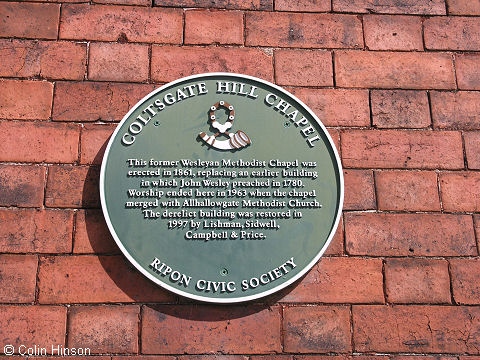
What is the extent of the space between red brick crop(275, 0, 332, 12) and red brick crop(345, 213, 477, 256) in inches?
61.4

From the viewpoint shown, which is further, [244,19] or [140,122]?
[244,19]

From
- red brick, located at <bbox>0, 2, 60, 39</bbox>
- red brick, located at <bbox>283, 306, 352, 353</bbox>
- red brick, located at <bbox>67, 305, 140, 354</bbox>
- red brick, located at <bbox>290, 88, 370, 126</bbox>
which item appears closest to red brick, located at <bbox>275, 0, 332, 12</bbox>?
red brick, located at <bbox>290, 88, 370, 126</bbox>

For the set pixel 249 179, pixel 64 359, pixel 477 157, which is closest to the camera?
pixel 64 359

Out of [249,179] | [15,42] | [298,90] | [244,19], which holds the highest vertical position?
[244,19]

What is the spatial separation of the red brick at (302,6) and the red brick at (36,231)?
2087 millimetres

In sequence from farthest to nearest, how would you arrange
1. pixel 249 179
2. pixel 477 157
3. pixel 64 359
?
pixel 477 157 → pixel 249 179 → pixel 64 359

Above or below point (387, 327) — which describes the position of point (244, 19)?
above

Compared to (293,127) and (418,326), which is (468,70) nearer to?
(293,127)

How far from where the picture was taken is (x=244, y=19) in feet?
11.6

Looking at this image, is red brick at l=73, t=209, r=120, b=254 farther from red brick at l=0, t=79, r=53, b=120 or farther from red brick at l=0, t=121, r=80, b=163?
red brick at l=0, t=79, r=53, b=120

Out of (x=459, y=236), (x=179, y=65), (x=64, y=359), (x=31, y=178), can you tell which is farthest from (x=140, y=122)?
(x=459, y=236)

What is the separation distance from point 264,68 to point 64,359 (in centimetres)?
227

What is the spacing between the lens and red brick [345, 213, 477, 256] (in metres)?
3.13

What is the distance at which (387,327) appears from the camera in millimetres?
2990
